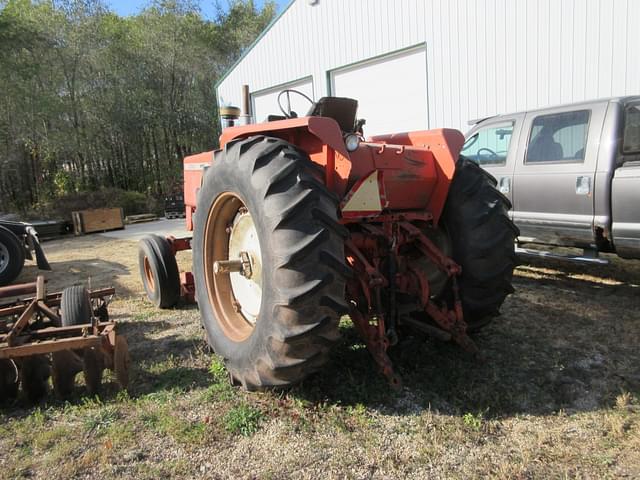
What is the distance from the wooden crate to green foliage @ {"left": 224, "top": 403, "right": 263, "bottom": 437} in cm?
1107

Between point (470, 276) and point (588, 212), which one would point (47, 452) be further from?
point (588, 212)

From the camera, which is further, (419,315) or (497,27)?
(497,27)

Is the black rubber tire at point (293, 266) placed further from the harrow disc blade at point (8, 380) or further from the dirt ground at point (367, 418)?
the harrow disc blade at point (8, 380)

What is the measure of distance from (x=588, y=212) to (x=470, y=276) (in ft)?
7.97

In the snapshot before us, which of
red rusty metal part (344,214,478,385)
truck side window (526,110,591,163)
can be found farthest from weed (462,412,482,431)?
truck side window (526,110,591,163)

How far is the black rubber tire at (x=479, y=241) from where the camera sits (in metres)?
3.04

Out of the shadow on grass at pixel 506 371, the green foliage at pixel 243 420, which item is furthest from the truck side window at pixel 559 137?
the green foliage at pixel 243 420

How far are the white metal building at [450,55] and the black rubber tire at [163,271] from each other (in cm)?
603

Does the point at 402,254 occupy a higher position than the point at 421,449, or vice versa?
the point at 402,254

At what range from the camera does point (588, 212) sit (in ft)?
15.5

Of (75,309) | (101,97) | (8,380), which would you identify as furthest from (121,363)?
(101,97)

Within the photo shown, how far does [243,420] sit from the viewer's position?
99.7 inches

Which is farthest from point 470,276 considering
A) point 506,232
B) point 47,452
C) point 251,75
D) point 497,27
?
point 251,75

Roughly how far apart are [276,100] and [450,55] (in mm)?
5085
